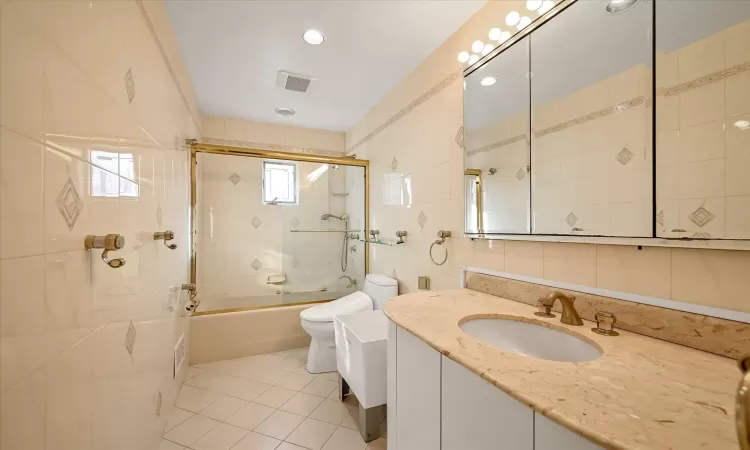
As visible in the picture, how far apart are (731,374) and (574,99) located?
934 millimetres

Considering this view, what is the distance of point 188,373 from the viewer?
7.16 ft

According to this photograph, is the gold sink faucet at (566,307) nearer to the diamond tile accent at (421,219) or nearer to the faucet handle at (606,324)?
the faucet handle at (606,324)

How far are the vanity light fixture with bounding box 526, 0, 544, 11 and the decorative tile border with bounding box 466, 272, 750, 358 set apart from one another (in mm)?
1205

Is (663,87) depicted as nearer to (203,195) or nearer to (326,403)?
(326,403)

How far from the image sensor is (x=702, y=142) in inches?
30.6

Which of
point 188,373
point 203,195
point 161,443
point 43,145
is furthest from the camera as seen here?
point 203,195

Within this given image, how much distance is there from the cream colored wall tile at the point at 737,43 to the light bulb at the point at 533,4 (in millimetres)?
684

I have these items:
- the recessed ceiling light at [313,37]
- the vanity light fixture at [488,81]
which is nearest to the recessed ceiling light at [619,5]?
A: the vanity light fixture at [488,81]

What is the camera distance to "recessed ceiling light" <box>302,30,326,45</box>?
1713 mm

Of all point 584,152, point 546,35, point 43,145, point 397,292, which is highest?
point 546,35

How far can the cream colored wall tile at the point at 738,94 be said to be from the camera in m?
0.70

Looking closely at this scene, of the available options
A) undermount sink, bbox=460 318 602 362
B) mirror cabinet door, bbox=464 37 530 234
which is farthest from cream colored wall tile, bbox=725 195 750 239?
mirror cabinet door, bbox=464 37 530 234

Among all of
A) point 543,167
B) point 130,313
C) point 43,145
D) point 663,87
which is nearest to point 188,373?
point 130,313

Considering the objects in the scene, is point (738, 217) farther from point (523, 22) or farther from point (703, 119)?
point (523, 22)
